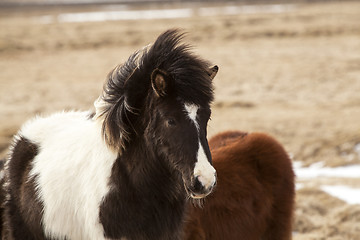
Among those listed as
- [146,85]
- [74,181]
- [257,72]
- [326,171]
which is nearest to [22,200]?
[74,181]

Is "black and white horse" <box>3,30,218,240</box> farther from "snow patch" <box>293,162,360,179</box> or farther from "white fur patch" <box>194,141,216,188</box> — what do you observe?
"snow patch" <box>293,162,360,179</box>

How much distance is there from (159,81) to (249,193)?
5.47ft

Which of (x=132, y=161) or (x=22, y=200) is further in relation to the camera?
(x=22, y=200)

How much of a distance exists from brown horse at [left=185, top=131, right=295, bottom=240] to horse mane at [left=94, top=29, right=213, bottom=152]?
109cm

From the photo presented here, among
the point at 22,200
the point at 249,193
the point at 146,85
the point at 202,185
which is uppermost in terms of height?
the point at 146,85

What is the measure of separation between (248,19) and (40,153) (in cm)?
2011

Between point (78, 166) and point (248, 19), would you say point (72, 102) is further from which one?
point (248, 19)

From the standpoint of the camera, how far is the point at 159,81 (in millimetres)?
2775

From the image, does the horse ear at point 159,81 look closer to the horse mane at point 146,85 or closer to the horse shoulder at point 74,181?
the horse mane at point 146,85

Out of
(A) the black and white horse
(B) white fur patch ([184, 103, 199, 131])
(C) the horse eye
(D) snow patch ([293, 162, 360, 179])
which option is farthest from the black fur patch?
(D) snow patch ([293, 162, 360, 179])

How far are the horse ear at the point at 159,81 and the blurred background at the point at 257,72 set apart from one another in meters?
1.85

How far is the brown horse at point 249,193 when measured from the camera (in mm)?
3883

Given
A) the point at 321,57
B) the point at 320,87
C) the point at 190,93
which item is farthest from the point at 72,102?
the point at 190,93

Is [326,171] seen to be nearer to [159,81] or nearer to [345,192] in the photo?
[345,192]
